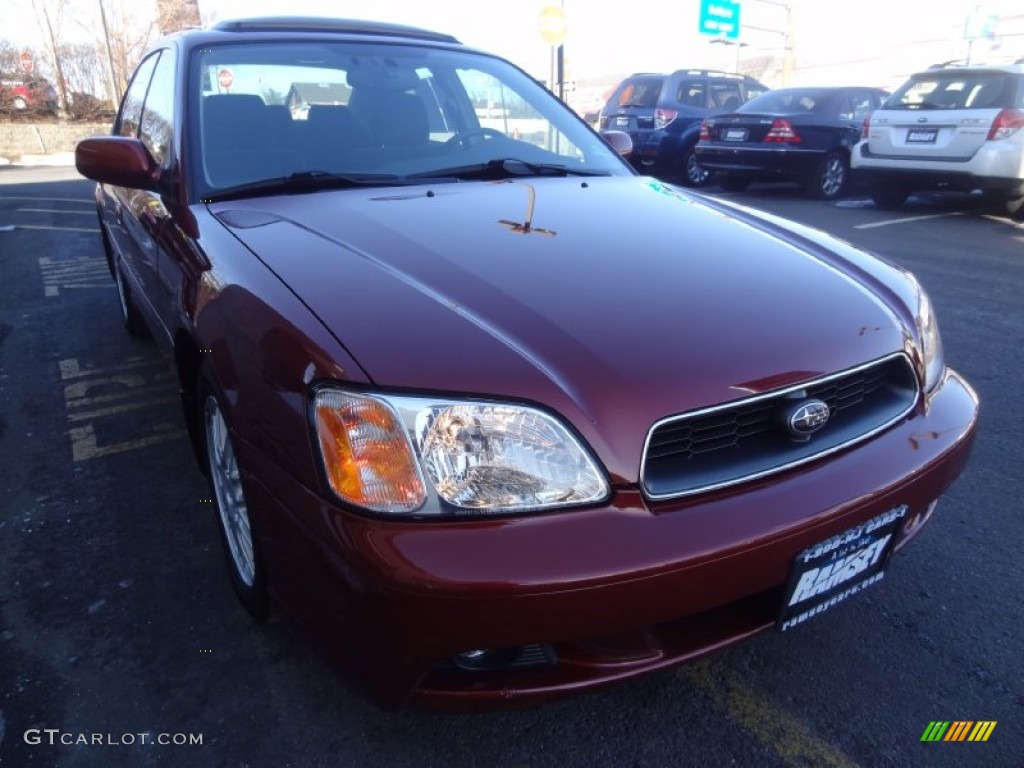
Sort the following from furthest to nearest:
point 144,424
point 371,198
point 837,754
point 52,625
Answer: point 144,424, point 371,198, point 52,625, point 837,754

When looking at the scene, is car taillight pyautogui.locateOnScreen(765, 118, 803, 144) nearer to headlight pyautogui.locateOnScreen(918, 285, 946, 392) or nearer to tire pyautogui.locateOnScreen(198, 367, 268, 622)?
headlight pyautogui.locateOnScreen(918, 285, 946, 392)

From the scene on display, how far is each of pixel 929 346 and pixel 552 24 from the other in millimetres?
12069

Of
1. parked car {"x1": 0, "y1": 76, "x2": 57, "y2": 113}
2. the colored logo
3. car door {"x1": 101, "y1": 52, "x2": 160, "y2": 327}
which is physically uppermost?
car door {"x1": 101, "y1": 52, "x2": 160, "y2": 327}

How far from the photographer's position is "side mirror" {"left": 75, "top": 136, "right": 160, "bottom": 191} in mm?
2461

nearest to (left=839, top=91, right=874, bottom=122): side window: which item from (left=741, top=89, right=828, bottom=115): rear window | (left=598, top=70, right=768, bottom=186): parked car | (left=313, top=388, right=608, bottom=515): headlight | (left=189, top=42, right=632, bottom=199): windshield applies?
→ (left=741, top=89, right=828, bottom=115): rear window

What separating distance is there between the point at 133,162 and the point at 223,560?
128 cm

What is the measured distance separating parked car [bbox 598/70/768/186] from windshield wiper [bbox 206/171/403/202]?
9082 mm

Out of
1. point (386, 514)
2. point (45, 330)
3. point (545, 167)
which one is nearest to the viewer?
point (386, 514)

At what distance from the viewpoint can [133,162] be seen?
96.7 inches

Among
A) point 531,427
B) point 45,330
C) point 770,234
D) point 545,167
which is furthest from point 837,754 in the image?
point 45,330

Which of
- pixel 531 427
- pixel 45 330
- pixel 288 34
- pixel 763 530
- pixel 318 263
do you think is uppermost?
pixel 288 34

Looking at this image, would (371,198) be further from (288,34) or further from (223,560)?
(223,560)

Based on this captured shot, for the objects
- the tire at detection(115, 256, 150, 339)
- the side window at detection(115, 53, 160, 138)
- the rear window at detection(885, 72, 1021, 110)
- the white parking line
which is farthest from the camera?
the white parking line

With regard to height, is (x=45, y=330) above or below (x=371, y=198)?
below
